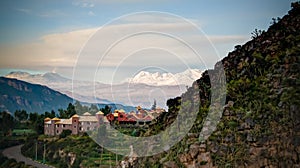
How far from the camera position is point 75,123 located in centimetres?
1247

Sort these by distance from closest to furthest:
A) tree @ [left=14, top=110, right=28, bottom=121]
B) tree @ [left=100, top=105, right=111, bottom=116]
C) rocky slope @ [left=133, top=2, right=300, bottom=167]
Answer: rocky slope @ [left=133, top=2, right=300, bottom=167]
tree @ [left=100, top=105, right=111, bottom=116]
tree @ [left=14, top=110, right=28, bottom=121]

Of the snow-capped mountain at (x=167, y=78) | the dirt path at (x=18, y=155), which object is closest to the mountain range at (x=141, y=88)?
the snow-capped mountain at (x=167, y=78)

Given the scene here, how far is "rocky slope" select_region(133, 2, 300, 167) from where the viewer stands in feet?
20.2

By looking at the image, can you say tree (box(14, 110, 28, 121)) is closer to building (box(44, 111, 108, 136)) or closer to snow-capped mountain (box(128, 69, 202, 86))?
building (box(44, 111, 108, 136))

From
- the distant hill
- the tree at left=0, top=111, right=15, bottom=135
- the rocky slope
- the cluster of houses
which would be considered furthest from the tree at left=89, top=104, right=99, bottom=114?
the tree at left=0, top=111, right=15, bottom=135

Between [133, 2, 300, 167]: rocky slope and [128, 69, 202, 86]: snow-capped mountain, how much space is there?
0.53 ft

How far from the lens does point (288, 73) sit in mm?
6602

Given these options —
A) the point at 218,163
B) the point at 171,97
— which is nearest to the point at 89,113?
the point at 171,97

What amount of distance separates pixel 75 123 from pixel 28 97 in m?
3.93

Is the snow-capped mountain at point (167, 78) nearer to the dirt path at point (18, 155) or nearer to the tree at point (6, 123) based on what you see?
the dirt path at point (18, 155)

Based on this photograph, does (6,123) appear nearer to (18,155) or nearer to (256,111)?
(18,155)

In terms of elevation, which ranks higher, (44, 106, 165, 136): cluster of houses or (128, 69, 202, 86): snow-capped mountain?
(128, 69, 202, 86): snow-capped mountain

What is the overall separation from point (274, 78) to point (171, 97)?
205 centimetres

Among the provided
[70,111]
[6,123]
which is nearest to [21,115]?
[6,123]
